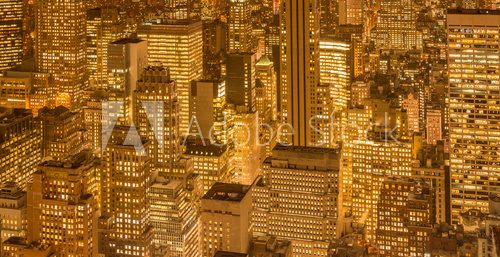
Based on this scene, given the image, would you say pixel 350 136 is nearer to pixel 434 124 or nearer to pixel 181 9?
pixel 434 124

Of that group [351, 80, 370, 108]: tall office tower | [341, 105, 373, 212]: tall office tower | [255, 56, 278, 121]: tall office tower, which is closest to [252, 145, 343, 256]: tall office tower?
[341, 105, 373, 212]: tall office tower

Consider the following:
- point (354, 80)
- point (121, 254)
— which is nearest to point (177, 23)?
point (354, 80)

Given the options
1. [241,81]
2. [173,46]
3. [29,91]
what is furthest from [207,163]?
[29,91]

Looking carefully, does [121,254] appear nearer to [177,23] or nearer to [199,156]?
[199,156]

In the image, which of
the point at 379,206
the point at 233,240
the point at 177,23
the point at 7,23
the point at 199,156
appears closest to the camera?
the point at 233,240

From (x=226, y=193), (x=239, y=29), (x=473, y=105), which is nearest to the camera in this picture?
(x=226, y=193)

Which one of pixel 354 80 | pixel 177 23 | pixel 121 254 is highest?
pixel 177 23

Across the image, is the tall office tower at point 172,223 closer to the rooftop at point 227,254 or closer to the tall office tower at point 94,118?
the rooftop at point 227,254
